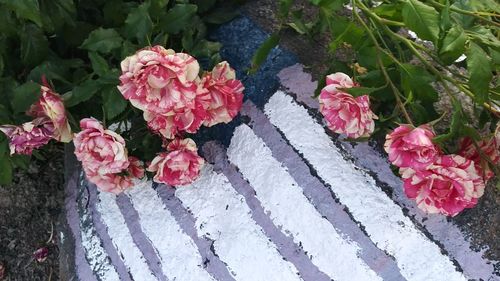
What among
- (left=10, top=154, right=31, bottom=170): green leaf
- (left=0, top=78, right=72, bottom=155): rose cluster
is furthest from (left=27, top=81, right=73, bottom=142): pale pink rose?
(left=10, top=154, right=31, bottom=170): green leaf

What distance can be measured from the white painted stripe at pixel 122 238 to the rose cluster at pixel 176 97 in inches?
11.8

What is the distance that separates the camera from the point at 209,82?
144 centimetres

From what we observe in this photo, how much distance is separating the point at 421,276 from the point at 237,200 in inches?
18.2

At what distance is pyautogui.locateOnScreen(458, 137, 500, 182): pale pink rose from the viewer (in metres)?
1.29

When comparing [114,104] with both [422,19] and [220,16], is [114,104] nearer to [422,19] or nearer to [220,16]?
[220,16]

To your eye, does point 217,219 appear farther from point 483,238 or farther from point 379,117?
point 483,238

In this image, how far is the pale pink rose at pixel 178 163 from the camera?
1537 mm

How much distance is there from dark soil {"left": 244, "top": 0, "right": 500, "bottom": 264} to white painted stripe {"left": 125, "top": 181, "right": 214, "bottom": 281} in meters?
0.50

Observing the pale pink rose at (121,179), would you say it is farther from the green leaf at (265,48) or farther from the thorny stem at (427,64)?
the thorny stem at (427,64)

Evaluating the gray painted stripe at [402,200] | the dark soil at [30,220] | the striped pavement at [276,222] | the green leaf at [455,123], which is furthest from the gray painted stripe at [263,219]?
the dark soil at [30,220]

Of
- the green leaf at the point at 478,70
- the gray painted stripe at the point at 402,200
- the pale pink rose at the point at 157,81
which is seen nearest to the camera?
the green leaf at the point at 478,70

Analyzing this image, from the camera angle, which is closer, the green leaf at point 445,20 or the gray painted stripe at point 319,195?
the green leaf at point 445,20

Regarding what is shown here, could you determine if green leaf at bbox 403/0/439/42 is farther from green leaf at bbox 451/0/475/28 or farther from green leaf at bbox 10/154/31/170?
green leaf at bbox 10/154/31/170

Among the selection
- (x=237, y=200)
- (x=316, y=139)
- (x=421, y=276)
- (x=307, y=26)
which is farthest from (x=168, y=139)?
(x=421, y=276)
